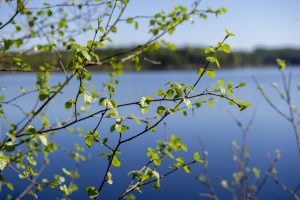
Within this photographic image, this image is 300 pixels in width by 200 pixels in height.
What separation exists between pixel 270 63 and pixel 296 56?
10.2 meters

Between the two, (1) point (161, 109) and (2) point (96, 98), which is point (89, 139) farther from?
(2) point (96, 98)

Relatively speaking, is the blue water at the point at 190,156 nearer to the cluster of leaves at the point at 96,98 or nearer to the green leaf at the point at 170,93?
the cluster of leaves at the point at 96,98

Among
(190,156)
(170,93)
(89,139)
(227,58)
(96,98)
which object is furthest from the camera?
(227,58)

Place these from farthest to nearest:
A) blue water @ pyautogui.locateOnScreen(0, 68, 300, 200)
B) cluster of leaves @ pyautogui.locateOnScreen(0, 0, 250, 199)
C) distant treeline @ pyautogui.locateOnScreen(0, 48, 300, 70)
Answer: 1. distant treeline @ pyautogui.locateOnScreen(0, 48, 300, 70)
2. blue water @ pyautogui.locateOnScreen(0, 68, 300, 200)
3. cluster of leaves @ pyautogui.locateOnScreen(0, 0, 250, 199)

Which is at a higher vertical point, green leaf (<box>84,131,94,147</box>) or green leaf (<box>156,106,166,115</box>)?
green leaf (<box>156,106,166,115</box>)

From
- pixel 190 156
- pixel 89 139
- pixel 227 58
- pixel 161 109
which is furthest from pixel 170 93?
pixel 227 58

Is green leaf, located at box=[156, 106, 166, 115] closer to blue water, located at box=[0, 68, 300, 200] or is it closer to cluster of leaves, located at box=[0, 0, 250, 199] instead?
cluster of leaves, located at box=[0, 0, 250, 199]

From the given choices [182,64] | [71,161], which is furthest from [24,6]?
[182,64]

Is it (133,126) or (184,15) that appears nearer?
(184,15)

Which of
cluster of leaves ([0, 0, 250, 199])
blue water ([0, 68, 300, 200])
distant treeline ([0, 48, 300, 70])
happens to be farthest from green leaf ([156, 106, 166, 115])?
distant treeline ([0, 48, 300, 70])

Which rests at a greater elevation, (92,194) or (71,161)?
(92,194)

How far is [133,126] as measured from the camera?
19672mm

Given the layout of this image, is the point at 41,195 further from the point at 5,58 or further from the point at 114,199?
the point at 5,58

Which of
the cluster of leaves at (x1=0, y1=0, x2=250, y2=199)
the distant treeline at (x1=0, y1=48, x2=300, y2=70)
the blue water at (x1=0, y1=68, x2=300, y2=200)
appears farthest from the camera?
the distant treeline at (x1=0, y1=48, x2=300, y2=70)
